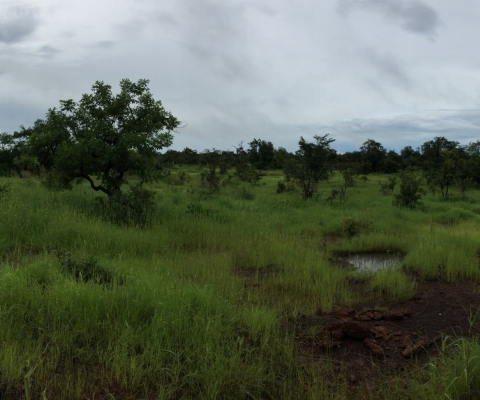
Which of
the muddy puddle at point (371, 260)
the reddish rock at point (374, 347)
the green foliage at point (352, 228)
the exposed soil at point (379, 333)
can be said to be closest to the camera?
the exposed soil at point (379, 333)

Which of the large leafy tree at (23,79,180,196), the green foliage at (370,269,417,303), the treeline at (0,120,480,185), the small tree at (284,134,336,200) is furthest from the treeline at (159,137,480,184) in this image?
the green foliage at (370,269,417,303)

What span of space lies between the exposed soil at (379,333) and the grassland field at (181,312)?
0.19 m

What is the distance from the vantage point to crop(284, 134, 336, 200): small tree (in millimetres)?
20797

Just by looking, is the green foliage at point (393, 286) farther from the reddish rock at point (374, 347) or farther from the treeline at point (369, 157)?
the treeline at point (369, 157)

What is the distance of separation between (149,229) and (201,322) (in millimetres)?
6346

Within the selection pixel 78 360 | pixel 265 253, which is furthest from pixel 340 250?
pixel 78 360

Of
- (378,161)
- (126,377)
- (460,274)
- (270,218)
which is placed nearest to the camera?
(126,377)

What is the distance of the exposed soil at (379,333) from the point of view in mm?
4023

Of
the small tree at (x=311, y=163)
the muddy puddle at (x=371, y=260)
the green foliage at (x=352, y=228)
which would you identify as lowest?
the muddy puddle at (x=371, y=260)

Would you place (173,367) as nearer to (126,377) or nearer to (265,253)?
(126,377)

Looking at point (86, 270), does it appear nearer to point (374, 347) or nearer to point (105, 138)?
point (374, 347)

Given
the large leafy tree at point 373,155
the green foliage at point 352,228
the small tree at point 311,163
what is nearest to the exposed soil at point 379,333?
the green foliage at point 352,228

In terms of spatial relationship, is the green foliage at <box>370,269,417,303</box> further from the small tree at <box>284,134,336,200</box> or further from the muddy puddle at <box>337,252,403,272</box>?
the small tree at <box>284,134,336,200</box>

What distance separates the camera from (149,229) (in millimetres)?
10328
